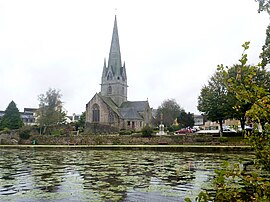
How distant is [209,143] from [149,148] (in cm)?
809

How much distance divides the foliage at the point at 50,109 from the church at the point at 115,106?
6.86 m

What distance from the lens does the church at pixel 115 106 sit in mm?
67312

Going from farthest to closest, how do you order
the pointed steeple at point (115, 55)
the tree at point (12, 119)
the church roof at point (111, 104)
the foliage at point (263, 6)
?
1. the pointed steeple at point (115, 55)
2. the church roof at point (111, 104)
3. the tree at point (12, 119)
4. the foliage at point (263, 6)

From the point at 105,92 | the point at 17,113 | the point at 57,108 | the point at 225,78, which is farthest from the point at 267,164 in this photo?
the point at 105,92

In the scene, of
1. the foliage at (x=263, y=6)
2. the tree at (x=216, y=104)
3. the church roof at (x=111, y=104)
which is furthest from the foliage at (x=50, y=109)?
the foliage at (x=263, y=6)

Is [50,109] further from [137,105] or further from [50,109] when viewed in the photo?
[137,105]

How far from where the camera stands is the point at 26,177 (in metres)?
12.2

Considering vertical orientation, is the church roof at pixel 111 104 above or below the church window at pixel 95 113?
above

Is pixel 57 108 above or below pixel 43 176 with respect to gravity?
above

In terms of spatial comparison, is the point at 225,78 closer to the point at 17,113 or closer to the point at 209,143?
the point at 209,143

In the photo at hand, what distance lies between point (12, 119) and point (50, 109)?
10.3 meters

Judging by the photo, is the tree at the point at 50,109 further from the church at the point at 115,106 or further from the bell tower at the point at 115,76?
the bell tower at the point at 115,76

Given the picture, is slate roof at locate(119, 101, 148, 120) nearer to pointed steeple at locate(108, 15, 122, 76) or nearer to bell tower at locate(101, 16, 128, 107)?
bell tower at locate(101, 16, 128, 107)

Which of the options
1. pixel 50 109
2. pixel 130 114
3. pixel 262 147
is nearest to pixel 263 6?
pixel 262 147
